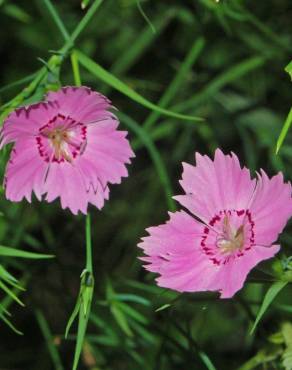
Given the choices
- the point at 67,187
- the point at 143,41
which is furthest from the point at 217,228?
the point at 143,41

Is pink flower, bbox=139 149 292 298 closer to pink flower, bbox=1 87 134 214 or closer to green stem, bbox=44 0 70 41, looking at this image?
pink flower, bbox=1 87 134 214

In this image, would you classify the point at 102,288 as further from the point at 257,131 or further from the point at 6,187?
the point at 6,187

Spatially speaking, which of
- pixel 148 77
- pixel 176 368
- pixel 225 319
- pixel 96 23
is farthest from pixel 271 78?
pixel 176 368

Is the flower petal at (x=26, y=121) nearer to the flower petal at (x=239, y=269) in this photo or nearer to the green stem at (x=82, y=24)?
the green stem at (x=82, y=24)

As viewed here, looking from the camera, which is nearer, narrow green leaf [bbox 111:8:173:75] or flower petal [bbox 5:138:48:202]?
flower petal [bbox 5:138:48:202]

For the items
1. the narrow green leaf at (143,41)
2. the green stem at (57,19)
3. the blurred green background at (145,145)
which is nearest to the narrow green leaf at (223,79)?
the blurred green background at (145,145)

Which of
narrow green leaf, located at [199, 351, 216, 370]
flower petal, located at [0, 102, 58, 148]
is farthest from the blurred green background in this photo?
flower petal, located at [0, 102, 58, 148]
